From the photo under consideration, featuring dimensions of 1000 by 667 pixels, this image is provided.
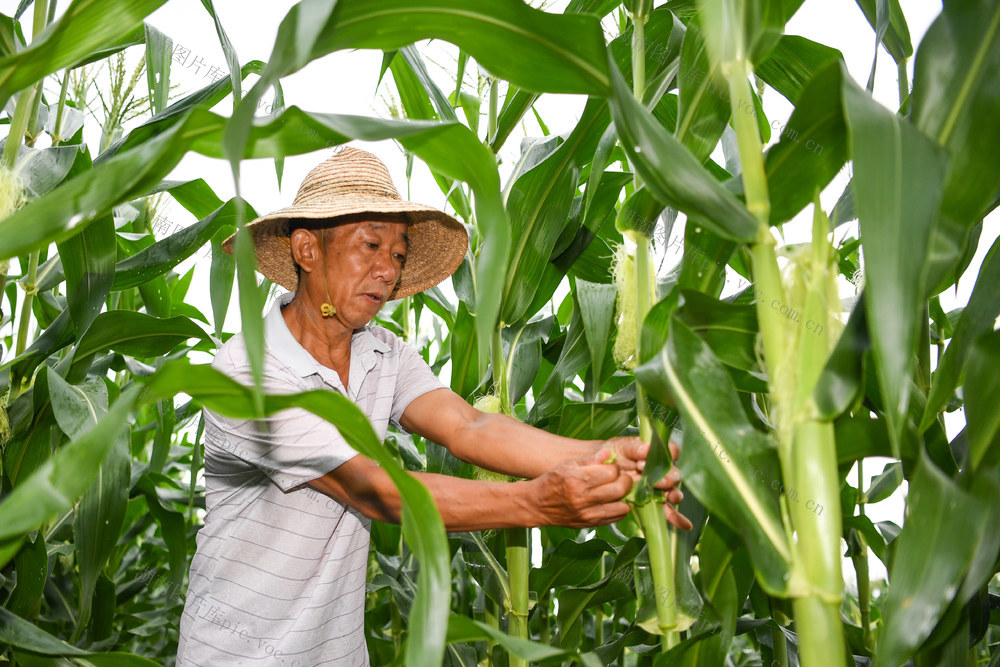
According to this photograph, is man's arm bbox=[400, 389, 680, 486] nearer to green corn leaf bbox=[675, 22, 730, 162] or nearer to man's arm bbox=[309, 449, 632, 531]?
man's arm bbox=[309, 449, 632, 531]

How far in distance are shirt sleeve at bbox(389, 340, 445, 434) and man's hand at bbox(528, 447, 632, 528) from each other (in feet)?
2.00

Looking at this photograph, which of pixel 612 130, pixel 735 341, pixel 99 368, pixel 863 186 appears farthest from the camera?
pixel 99 368

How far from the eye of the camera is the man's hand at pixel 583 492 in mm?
1118

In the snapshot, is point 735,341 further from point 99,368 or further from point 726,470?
point 99,368

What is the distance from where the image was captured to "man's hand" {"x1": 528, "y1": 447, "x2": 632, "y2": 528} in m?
1.12

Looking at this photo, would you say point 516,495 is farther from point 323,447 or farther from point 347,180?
point 347,180

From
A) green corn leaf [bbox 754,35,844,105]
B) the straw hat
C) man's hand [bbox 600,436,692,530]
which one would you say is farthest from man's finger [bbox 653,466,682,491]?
the straw hat

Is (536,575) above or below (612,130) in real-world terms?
below

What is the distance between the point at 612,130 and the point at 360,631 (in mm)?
1159

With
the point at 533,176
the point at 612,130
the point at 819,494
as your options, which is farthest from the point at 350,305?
the point at 819,494

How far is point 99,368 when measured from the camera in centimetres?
215

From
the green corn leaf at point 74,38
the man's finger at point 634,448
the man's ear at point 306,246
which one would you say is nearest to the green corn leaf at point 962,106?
the man's finger at point 634,448

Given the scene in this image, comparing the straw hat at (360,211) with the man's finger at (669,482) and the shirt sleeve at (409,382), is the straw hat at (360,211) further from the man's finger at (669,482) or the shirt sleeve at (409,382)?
the man's finger at (669,482)

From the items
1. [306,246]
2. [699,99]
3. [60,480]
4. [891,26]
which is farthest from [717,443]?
[306,246]
